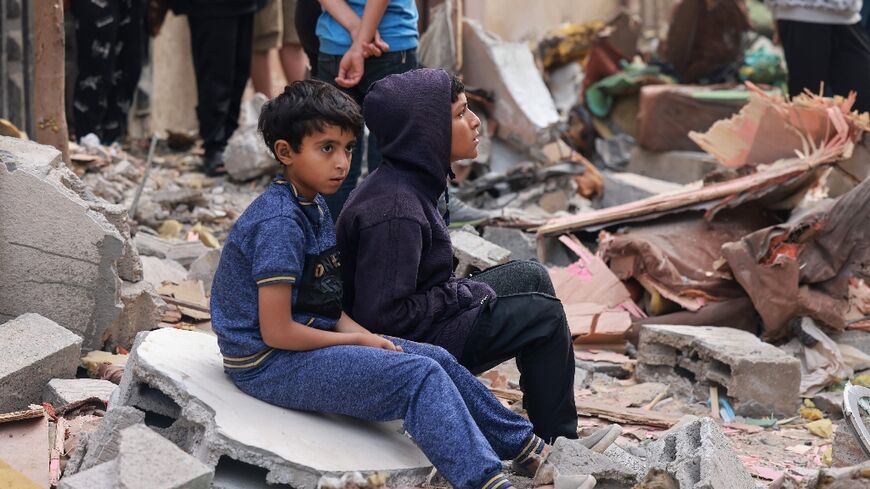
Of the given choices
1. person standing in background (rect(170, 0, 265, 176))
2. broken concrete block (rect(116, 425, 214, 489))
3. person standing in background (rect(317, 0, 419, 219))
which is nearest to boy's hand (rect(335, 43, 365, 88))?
person standing in background (rect(317, 0, 419, 219))

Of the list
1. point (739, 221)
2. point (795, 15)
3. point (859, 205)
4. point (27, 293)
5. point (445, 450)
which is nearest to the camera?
point (445, 450)

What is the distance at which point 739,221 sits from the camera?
622cm

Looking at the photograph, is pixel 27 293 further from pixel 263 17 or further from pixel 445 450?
pixel 263 17

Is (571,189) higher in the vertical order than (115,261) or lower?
lower

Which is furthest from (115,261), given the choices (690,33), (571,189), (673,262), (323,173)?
(690,33)

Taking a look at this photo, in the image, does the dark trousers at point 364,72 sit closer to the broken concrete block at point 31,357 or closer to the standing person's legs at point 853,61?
the broken concrete block at point 31,357

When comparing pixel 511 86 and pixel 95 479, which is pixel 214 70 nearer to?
pixel 511 86

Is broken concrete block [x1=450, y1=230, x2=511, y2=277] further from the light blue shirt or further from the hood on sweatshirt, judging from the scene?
the hood on sweatshirt

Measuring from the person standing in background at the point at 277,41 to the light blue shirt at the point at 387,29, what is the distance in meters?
3.11

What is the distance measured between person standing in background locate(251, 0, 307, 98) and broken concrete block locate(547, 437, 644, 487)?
538cm

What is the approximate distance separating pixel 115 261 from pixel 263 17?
438 cm

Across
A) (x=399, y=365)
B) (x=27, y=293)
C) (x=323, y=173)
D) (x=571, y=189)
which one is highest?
(x=323, y=173)

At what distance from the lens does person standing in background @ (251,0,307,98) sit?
8312 millimetres

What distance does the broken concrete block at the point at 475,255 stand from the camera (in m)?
5.45
